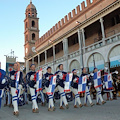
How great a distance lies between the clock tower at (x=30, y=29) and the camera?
45531 mm

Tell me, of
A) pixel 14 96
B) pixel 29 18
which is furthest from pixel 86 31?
pixel 29 18

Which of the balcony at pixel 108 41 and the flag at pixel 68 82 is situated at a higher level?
the balcony at pixel 108 41

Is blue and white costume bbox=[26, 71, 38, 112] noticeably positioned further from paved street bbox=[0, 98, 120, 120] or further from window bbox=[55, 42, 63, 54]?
window bbox=[55, 42, 63, 54]

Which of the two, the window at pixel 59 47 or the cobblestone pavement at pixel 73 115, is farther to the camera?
the window at pixel 59 47

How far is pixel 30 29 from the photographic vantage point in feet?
154

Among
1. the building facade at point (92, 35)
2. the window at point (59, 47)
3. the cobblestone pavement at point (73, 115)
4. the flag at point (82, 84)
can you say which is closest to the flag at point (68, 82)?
the flag at point (82, 84)

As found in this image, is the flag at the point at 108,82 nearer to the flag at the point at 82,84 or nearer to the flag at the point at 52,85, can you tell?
the flag at the point at 82,84

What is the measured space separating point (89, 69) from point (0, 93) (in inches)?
674

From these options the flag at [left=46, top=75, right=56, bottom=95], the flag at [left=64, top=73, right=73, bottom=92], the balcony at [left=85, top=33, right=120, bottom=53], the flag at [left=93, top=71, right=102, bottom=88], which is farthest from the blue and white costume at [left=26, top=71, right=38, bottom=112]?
the balcony at [left=85, top=33, right=120, bottom=53]

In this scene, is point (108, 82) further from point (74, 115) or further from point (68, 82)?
point (74, 115)

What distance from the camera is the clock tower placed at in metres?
45.5

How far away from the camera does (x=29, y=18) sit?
158 ft

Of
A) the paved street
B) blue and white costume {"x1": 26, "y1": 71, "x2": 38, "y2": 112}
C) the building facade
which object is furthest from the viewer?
the building facade

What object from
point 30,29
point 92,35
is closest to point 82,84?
point 92,35
